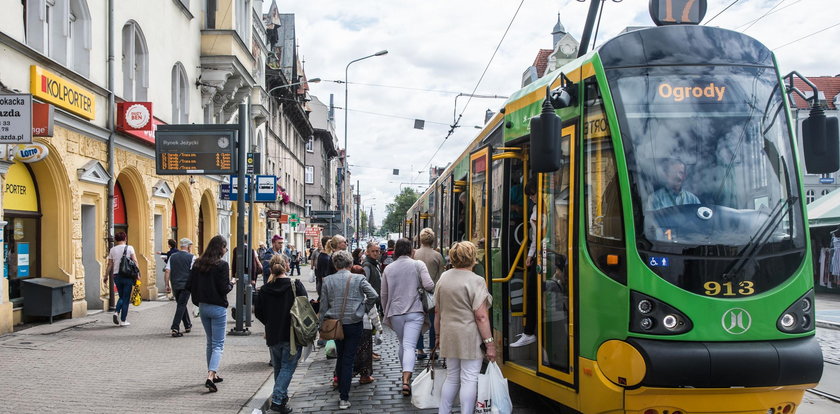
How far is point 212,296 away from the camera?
26.6 ft

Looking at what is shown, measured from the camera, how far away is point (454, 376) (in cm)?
648

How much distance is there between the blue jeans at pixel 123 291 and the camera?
1312 cm

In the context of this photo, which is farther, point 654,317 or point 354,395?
point 354,395

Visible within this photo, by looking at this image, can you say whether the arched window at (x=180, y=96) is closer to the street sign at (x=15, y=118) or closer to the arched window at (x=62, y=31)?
the arched window at (x=62, y=31)

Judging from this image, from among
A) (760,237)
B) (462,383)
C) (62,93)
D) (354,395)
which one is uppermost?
(62,93)

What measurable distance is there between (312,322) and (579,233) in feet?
9.57

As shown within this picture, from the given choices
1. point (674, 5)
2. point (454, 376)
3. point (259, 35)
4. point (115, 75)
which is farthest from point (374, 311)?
point (259, 35)

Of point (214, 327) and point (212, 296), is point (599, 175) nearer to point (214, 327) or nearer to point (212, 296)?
point (212, 296)

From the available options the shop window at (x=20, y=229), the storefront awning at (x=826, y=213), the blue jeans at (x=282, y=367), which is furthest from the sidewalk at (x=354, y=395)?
the storefront awning at (x=826, y=213)

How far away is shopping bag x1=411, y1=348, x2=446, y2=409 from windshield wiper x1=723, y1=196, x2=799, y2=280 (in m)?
2.64

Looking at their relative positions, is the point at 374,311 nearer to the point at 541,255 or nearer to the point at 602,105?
the point at 541,255

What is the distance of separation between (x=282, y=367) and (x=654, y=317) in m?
3.77

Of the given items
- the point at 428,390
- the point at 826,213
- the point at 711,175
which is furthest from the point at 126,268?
the point at 826,213

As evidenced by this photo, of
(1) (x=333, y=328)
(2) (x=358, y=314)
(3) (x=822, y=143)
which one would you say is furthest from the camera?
(2) (x=358, y=314)
